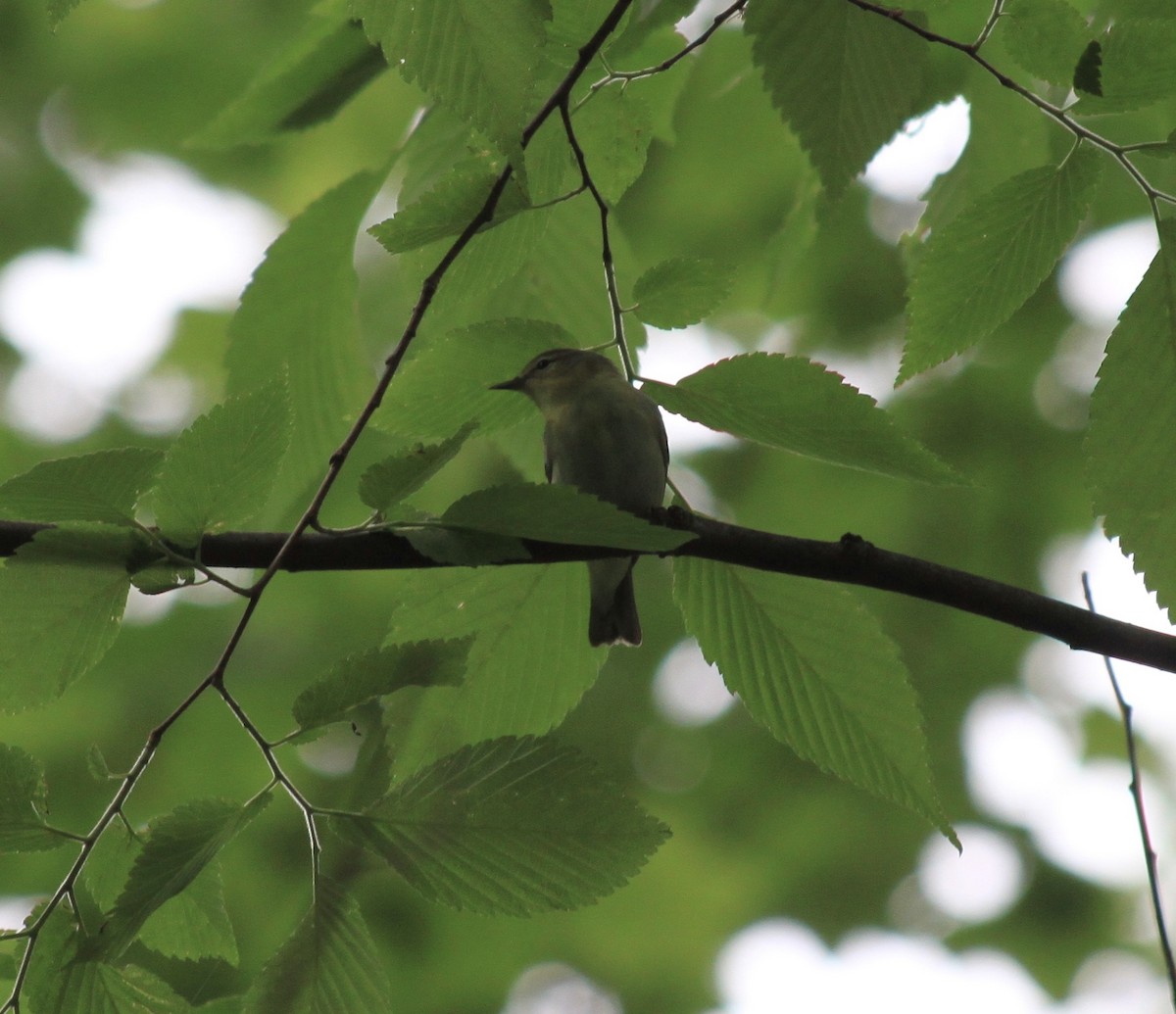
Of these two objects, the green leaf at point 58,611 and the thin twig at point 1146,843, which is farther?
the thin twig at point 1146,843

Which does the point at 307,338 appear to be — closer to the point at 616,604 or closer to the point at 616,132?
the point at 616,132

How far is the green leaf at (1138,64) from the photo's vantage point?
1815 millimetres

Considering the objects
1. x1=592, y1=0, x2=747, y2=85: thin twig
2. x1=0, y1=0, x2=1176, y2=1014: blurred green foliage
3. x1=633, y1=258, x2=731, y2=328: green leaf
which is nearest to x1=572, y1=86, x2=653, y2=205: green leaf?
x1=592, y1=0, x2=747, y2=85: thin twig

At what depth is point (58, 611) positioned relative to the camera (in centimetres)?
173

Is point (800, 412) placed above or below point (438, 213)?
below

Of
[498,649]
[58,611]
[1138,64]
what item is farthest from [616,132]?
[58,611]

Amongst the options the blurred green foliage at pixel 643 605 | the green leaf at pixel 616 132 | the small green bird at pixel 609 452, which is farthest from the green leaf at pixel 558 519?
the blurred green foliage at pixel 643 605

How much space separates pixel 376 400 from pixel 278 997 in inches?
33.7

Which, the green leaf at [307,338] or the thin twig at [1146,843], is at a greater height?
the green leaf at [307,338]

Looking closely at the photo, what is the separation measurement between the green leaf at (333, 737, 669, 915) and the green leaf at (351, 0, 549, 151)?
883 mm

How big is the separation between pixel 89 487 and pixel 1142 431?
159 cm

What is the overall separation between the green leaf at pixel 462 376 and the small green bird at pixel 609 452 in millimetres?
1064

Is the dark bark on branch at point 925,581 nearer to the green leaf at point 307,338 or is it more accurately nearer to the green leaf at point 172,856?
the green leaf at point 172,856

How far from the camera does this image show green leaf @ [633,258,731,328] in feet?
7.34
